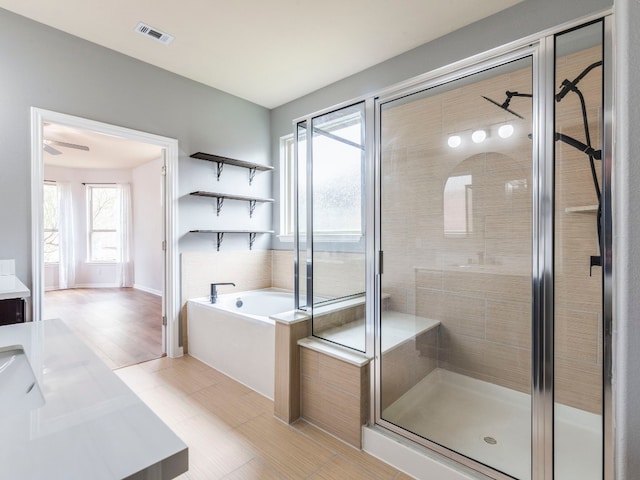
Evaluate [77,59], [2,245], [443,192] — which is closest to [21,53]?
[77,59]

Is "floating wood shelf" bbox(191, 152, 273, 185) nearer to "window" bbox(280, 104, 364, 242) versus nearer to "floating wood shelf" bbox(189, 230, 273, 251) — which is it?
"floating wood shelf" bbox(189, 230, 273, 251)

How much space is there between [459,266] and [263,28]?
2.31m

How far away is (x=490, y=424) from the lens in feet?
6.08

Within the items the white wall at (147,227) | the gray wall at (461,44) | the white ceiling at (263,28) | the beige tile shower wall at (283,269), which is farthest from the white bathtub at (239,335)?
the white wall at (147,227)

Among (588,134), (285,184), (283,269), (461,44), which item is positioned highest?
(461,44)

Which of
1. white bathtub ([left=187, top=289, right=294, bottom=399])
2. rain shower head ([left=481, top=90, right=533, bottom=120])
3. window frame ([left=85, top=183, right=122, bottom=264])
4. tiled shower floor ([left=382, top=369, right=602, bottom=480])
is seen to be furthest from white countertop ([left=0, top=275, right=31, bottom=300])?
window frame ([left=85, top=183, right=122, bottom=264])

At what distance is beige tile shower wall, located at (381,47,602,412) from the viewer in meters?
1.39

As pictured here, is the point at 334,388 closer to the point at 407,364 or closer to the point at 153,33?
the point at 407,364

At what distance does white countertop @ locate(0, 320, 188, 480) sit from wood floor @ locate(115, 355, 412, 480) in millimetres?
1238

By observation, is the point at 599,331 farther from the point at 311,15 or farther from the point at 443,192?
the point at 311,15

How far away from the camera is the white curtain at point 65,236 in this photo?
6.45 meters

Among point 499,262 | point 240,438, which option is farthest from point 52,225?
point 499,262

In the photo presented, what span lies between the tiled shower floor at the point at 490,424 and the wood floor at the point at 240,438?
1.08 ft

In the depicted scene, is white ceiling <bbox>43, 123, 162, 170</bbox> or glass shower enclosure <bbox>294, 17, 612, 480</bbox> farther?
white ceiling <bbox>43, 123, 162, 170</bbox>
